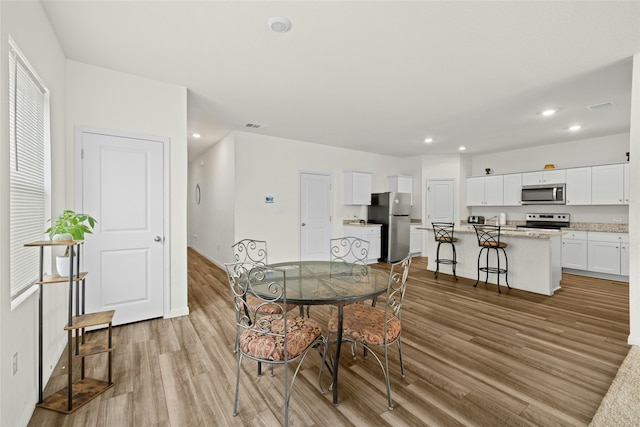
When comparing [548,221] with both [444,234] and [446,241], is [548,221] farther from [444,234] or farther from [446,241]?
[446,241]

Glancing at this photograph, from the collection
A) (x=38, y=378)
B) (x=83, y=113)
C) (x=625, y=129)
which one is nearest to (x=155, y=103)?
(x=83, y=113)

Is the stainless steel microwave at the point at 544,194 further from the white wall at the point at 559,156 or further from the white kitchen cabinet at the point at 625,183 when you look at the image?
the white kitchen cabinet at the point at 625,183

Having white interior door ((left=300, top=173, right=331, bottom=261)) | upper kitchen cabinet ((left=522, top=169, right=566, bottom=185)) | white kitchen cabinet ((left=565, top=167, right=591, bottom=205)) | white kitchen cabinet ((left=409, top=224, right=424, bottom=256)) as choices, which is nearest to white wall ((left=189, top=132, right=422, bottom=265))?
white interior door ((left=300, top=173, right=331, bottom=261))

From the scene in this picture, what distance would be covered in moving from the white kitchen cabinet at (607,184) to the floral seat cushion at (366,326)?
5.69 meters

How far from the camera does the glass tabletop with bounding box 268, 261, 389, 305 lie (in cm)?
192

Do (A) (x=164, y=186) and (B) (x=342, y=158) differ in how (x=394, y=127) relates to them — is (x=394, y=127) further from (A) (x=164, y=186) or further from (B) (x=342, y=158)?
(A) (x=164, y=186)

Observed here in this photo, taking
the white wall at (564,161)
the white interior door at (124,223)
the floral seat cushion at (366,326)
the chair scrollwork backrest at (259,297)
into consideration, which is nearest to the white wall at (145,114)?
the white interior door at (124,223)

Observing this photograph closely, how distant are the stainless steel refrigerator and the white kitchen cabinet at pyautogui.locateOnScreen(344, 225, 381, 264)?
0.15m

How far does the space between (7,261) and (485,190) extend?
7.85m

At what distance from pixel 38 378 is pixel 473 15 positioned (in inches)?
155

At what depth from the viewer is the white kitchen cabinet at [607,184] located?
5.16m

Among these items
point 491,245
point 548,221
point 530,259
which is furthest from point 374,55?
point 548,221

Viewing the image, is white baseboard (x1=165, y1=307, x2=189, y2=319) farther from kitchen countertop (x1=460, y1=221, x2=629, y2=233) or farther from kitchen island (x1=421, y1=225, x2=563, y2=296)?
kitchen countertop (x1=460, y1=221, x2=629, y2=233)

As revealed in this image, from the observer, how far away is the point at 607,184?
5.29 meters
